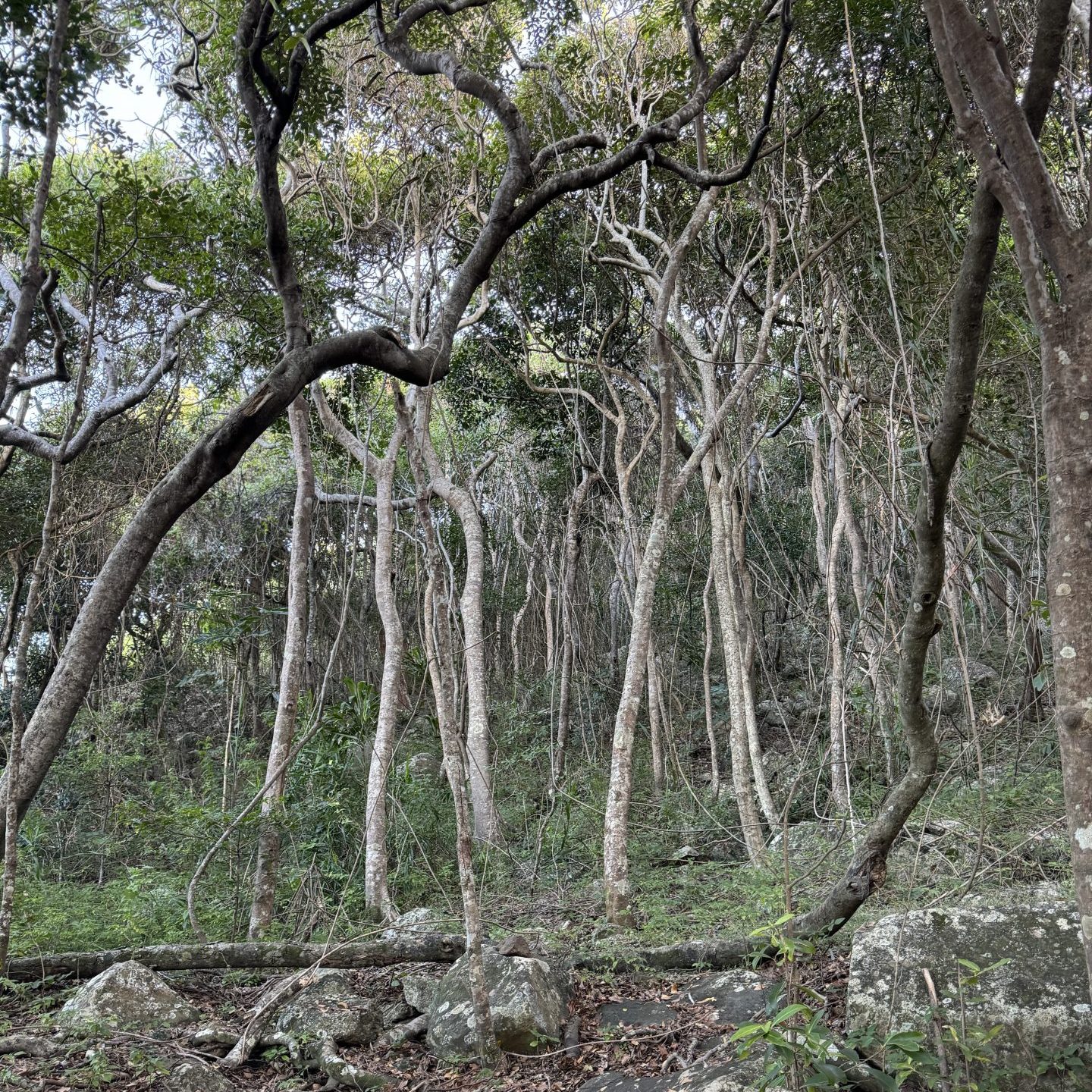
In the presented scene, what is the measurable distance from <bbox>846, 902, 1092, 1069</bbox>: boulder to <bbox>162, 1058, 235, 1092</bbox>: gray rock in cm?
233

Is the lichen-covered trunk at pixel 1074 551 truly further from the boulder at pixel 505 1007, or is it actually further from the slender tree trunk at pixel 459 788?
the boulder at pixel 505 1007

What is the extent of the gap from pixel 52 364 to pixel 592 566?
21.3ft

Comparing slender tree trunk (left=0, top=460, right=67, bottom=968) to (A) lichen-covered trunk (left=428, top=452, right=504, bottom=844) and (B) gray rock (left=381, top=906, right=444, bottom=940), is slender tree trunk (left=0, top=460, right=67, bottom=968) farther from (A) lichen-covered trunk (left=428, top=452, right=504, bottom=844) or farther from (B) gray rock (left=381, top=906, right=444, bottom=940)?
(A) lichen-covered trunk (left=428, top=452, right=504, bottom=844)

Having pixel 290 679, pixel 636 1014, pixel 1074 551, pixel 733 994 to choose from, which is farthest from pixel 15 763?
pixel 1074 551

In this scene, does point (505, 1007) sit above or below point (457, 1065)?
above

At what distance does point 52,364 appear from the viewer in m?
7.68

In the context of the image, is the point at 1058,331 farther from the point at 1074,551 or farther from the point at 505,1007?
the point at 505,1007

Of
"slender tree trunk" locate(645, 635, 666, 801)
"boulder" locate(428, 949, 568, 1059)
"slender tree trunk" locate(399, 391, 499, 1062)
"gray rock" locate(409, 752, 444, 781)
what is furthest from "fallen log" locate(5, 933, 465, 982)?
"slender tree trunk" locate(645, 635, 666, 801)

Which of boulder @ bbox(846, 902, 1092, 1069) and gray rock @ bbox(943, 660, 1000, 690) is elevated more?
gray rock @ bbox(943, 660, 1000, 690)

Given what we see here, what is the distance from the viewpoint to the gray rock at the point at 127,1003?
359 cm

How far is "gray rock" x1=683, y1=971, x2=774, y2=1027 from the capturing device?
3.38 meters

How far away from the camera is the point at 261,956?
431 centimetres

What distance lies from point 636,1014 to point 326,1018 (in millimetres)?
1351

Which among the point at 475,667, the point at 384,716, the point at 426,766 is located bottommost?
the point at 426,766
